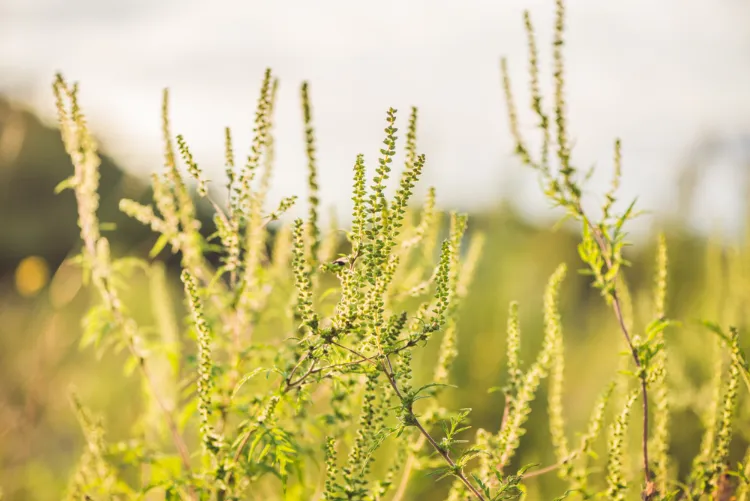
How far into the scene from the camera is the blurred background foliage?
3906 mm

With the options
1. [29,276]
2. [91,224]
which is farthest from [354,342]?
[29,276]

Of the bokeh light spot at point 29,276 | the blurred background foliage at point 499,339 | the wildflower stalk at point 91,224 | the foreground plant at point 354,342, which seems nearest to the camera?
the foreground plant at point 354,342

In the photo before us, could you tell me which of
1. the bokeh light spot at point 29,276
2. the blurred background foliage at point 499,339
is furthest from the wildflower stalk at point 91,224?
the bokeh light spot at point 29,276

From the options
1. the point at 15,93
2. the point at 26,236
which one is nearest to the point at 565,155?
the point at 15,93

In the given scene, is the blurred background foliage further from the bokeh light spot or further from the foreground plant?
the foreground plant

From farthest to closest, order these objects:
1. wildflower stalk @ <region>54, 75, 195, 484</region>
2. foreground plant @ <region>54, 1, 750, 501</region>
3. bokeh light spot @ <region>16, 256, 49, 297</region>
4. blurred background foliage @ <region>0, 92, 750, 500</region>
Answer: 1. bokeh light spot @ <region>16, 256, 49, 297</region>
2. blurred background foliage @ <region>0, 92, 750, 500</region>
3. wildflower stalk @ <region>54, 75, 195, 484</region>
4. foreground plant @ <region>54, 1, 750, 501</region>

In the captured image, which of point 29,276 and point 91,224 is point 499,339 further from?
point 29,276

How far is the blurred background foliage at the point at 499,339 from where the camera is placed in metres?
3.91

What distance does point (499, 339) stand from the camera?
5.33 metres

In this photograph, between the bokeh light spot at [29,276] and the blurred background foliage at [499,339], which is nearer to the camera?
the blurred background foliage at [499,339]

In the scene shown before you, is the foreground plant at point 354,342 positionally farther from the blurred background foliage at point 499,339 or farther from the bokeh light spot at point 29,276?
the bokeh light spot at point 29,276

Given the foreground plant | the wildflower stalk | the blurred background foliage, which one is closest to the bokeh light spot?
the blurred background foliage

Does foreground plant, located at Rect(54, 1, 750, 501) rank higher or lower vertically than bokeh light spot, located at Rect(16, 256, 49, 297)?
higher

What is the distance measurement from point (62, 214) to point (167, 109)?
17022 mm
